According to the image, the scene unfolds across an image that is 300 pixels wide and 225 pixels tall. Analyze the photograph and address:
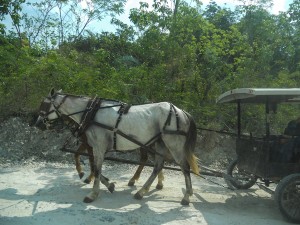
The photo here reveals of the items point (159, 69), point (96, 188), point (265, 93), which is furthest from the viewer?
point (159, 69)

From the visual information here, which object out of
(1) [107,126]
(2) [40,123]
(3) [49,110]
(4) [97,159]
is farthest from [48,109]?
(4) [97,159]

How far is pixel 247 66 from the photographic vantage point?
12.9 meters

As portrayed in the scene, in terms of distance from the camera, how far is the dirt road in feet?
18.7

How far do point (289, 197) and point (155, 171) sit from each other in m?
2.48

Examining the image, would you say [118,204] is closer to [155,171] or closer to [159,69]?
[155,171]

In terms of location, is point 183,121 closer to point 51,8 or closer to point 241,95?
point 241,95

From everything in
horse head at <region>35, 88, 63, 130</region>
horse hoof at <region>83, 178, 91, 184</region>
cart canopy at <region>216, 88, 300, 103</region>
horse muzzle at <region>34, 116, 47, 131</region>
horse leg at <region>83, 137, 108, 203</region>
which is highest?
cart canopy at <region>216, 88, 300, 103</region>

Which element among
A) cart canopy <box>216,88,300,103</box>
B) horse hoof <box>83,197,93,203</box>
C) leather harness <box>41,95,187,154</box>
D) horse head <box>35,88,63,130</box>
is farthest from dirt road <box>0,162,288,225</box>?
cart canopy <box>216,88,300,103</box>

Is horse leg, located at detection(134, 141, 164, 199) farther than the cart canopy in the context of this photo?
Yes

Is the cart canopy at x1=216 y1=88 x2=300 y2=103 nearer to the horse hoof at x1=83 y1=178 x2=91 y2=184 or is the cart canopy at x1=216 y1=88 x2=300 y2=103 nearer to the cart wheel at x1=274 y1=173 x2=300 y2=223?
the cart wheel at x1=274 y1=173 x2=300 y2=223

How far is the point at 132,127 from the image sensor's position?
6.93 meters

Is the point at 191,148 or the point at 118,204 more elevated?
the point at 191,148

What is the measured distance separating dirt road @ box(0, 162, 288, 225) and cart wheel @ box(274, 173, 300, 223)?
21 cm

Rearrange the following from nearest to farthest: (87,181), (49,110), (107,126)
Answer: (107,126), (49,110), (87,181)
